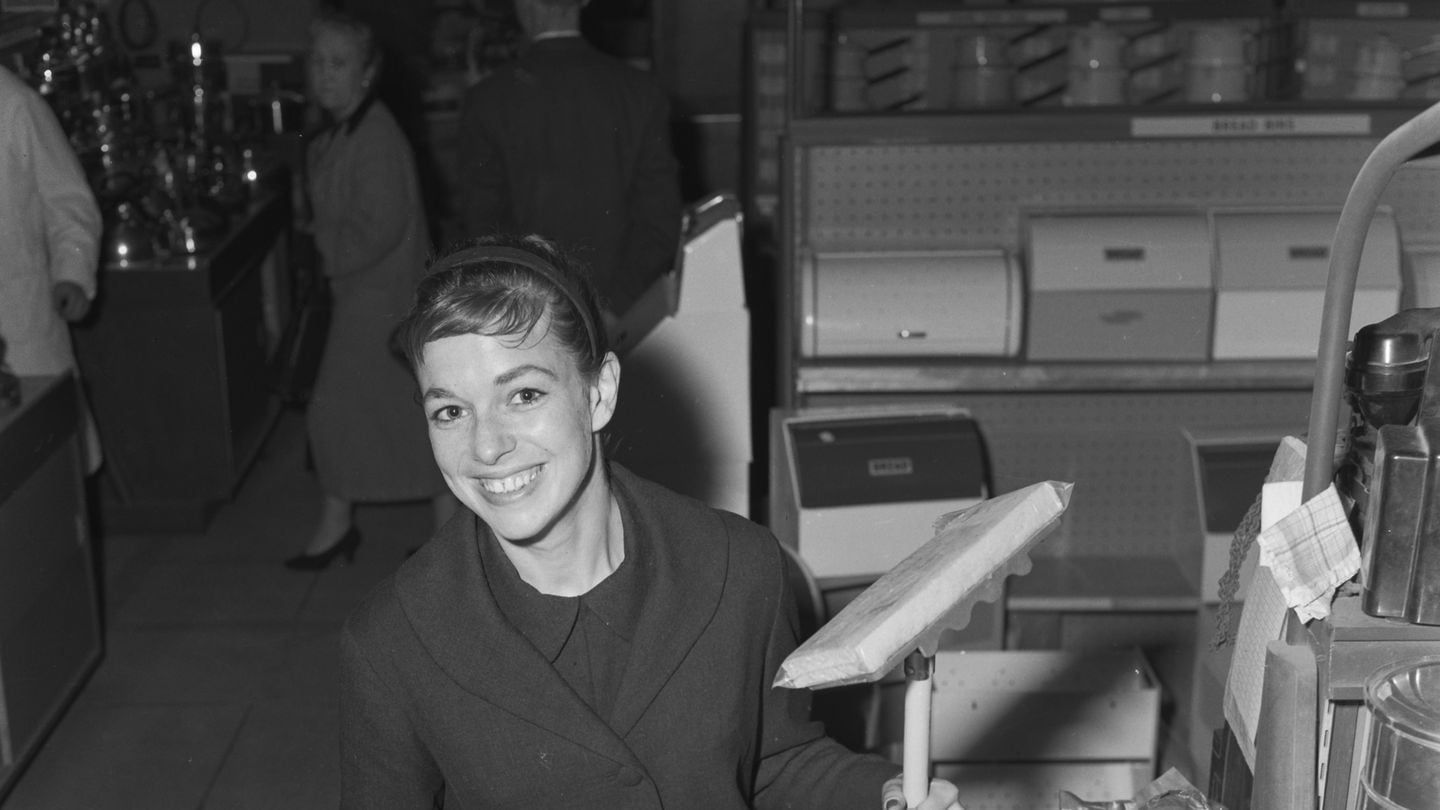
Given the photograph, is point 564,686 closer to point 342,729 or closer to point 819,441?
point 342,729

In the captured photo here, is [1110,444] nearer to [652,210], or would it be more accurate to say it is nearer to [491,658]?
[652,210]

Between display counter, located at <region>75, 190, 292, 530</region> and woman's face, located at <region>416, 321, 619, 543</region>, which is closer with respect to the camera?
woman's face, located at <region>416, 321, 619, 543</region>

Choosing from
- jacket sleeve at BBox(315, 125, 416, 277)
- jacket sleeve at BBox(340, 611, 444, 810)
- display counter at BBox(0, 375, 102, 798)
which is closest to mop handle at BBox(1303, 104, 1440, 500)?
jacket sleeve at BBox(340, 611, 444, 810)

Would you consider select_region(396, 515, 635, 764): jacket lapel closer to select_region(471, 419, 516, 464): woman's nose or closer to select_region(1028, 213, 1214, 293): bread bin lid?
select_region(471, 419, 516, 464): woman's nose

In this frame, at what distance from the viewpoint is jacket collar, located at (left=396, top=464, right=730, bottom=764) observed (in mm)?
1471

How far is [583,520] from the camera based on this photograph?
1.54 m

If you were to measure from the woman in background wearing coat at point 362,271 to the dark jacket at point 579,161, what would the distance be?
275mm

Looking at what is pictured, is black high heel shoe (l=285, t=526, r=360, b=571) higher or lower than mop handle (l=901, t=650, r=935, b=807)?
lower

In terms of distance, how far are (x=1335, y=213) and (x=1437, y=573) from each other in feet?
8.74

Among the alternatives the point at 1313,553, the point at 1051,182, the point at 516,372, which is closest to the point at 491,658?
the point at 516,372

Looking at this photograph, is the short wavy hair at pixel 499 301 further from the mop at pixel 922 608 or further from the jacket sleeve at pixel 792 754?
the mop at pixel 922 608

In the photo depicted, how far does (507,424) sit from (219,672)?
300 centimetres

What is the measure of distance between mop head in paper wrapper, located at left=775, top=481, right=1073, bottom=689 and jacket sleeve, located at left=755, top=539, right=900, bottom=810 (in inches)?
17.3

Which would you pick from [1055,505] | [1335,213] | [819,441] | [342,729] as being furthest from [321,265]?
[1055,505]
